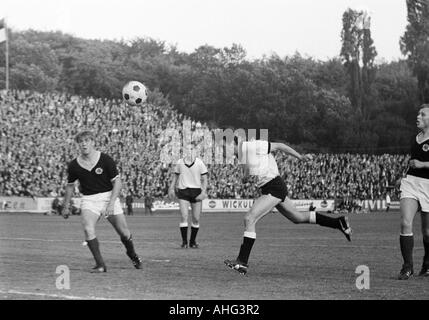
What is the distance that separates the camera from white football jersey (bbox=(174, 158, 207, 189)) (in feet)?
66.8

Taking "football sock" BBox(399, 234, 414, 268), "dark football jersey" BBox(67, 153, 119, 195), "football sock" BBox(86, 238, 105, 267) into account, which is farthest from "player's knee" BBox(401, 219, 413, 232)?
"football sock" BBox(86, 238, 105, 267)

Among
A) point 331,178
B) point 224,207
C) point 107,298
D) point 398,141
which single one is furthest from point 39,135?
point 107,298

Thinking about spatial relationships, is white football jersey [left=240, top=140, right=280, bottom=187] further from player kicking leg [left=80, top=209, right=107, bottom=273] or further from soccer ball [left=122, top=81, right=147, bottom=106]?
soccer ball [left=122, top=81, right=147, bottom=106]

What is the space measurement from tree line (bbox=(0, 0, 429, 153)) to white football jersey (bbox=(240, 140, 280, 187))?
47.6 m

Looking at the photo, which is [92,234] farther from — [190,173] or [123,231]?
[190,173]

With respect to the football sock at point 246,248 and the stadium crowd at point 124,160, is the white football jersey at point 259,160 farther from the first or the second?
the stadium crowd at point 124,160

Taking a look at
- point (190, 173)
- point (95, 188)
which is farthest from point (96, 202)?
point (190, 173)

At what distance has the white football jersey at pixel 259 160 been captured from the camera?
44.8ft

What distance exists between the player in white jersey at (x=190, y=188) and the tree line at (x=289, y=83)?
41.7 meters

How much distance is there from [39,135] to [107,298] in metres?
46.0

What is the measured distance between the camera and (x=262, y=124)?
71.7m

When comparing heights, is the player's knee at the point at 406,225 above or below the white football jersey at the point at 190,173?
below

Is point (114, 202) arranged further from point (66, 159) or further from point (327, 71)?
point (327, 71)

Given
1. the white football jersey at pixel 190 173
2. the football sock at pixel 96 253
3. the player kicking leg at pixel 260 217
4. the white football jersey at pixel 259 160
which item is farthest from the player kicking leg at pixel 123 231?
the white football jersey at pixel 190 173
